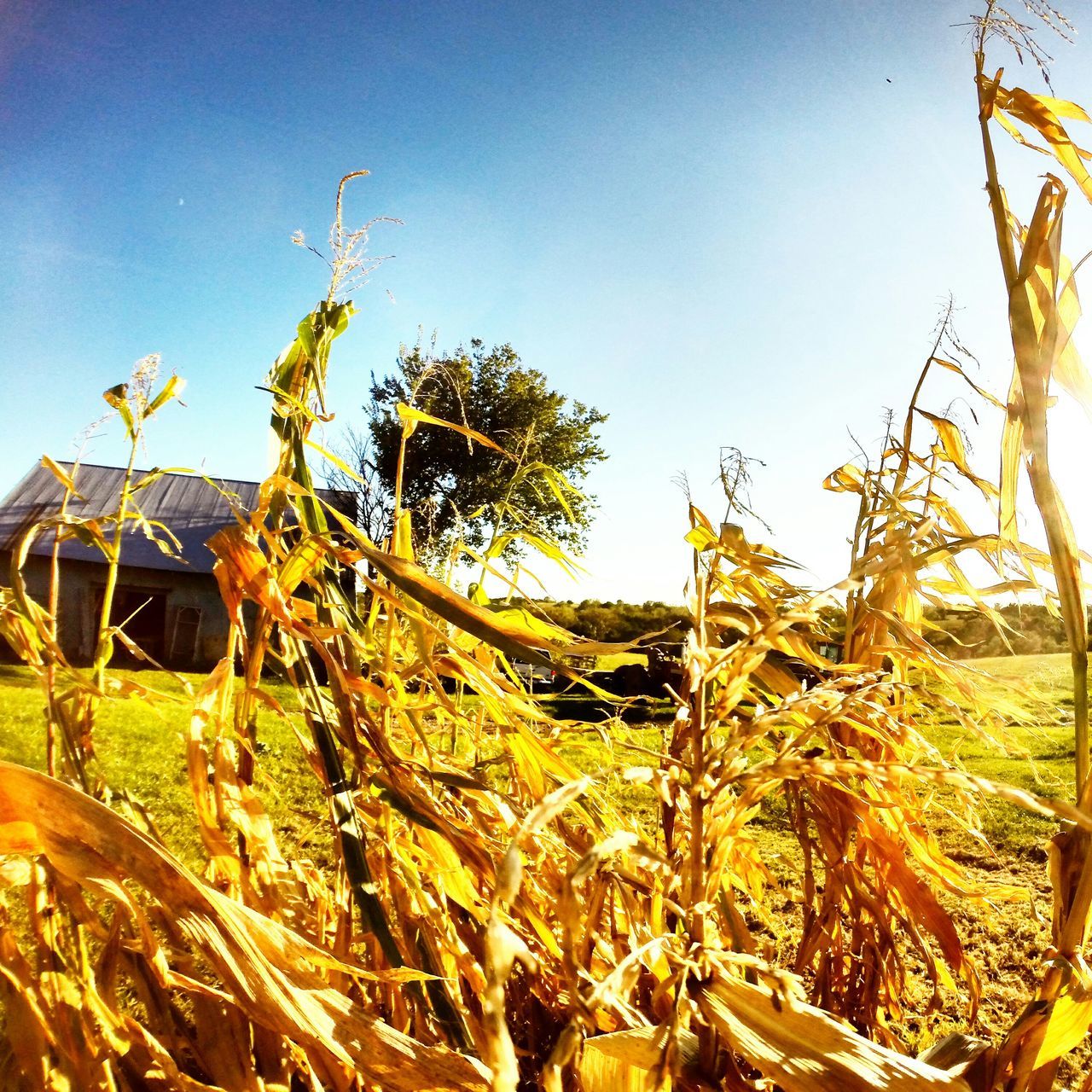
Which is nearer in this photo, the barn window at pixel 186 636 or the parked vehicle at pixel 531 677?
the parked vehicle at pixel 531 677

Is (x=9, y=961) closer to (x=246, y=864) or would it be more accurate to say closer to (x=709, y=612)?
(x=246, y=864)

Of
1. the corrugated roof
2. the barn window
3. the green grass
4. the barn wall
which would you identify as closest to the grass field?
the green grass

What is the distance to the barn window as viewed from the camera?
38.7 ft

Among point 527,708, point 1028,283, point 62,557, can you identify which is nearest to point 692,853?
point 527,708

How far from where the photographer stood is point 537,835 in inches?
20.6

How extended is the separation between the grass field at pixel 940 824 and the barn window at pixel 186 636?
248 inches

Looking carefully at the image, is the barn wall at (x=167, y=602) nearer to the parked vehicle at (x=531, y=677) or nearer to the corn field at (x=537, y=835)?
the parked vehicle at (x=531, y=677)

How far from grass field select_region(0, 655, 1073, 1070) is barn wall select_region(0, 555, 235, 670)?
609 centimetres

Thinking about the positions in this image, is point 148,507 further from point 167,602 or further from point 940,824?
point 940,824

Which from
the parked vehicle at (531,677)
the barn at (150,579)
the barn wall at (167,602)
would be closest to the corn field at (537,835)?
the parked vehicle at (531,677)

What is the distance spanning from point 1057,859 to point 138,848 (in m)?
0.45

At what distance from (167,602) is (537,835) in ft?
42.4

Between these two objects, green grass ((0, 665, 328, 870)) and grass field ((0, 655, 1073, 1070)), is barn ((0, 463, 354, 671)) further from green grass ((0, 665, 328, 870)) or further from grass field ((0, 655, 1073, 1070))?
grass field ((0, 655, 1073, 1070))

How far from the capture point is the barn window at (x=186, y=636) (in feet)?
38.7
